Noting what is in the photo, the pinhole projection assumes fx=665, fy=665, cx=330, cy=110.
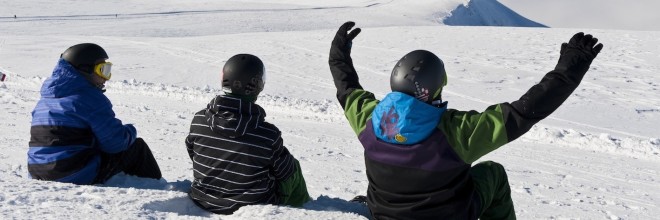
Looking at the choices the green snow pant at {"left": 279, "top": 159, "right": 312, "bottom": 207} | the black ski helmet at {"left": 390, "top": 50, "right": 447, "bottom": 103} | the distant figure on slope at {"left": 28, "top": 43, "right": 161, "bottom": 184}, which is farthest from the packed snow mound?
the black ski helmet at {"left": 390, "top": 50, "right": 447, "bottom": 103}

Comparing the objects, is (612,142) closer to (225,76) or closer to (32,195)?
(225,76)

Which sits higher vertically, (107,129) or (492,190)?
(107,129)

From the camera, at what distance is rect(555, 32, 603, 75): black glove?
2793mm

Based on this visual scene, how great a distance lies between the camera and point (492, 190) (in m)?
3.41

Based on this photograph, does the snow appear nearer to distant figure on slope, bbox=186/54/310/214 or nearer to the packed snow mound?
distant figure on slope, bbox=186/54/310/214

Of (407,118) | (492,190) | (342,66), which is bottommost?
(492,190)

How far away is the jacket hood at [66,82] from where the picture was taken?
14.1 feet

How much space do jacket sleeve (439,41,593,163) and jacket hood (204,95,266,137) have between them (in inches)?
52.5

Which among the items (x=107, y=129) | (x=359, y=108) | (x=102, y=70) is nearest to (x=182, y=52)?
(x=102, y=70)

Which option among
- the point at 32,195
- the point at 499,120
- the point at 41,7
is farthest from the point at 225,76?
the point at 41,7

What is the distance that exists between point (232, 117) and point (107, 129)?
1128 millimetres

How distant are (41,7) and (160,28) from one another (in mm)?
11789

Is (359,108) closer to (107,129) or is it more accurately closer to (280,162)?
(280,162)

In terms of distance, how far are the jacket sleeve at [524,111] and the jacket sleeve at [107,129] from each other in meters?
2.51
